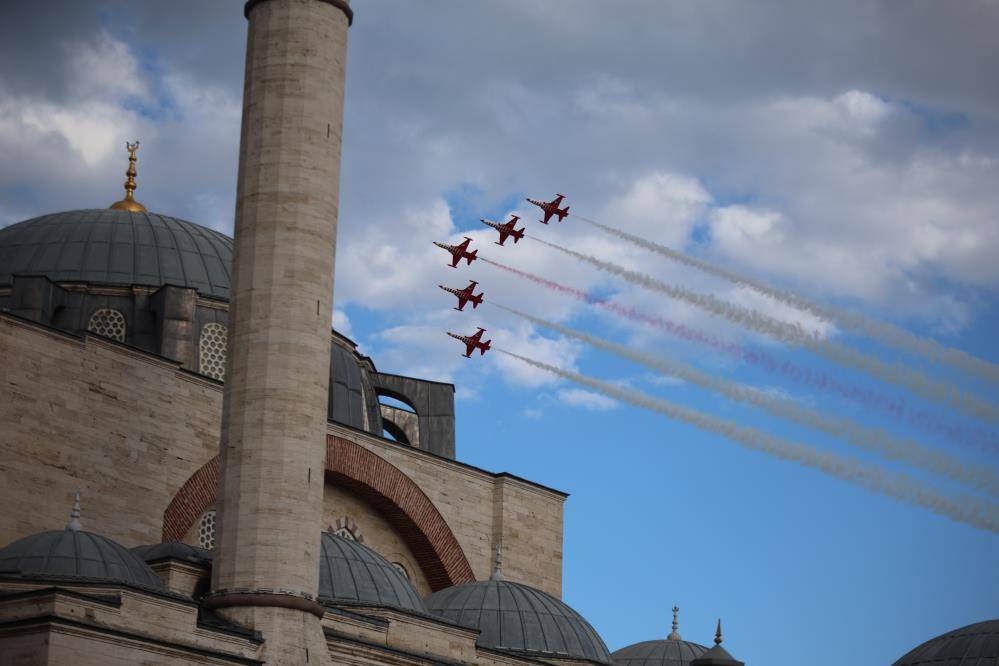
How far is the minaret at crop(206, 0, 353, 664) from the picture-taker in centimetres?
2369

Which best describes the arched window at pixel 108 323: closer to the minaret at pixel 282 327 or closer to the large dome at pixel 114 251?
the large dome at pixel 114 251

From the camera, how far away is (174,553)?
25125 millimetres

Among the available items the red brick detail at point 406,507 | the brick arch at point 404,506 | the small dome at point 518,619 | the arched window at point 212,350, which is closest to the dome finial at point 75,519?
the arched window at point 212,350

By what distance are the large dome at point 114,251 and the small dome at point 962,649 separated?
12686mm

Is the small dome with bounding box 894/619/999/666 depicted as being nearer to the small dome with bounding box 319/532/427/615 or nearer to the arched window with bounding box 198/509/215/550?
the small dome with bounding box 319/532/427/615

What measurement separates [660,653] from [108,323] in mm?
11345

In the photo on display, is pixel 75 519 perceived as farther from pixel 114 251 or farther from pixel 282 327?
pixel 114 251

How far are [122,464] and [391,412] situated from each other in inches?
346

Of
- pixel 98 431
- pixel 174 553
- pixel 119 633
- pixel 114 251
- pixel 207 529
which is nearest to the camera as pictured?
pixel 119 633

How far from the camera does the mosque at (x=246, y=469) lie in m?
23.0

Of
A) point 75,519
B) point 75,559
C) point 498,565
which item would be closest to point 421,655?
point 75,519

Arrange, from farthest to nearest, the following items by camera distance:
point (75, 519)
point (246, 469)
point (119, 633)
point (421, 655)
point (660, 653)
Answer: point (660, 653) → point (421, 655) → point (246, 469) → point (75, 519) → point (119, 633)

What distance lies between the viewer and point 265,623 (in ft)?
76.6

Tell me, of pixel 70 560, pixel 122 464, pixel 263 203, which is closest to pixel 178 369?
pixel 122 464
